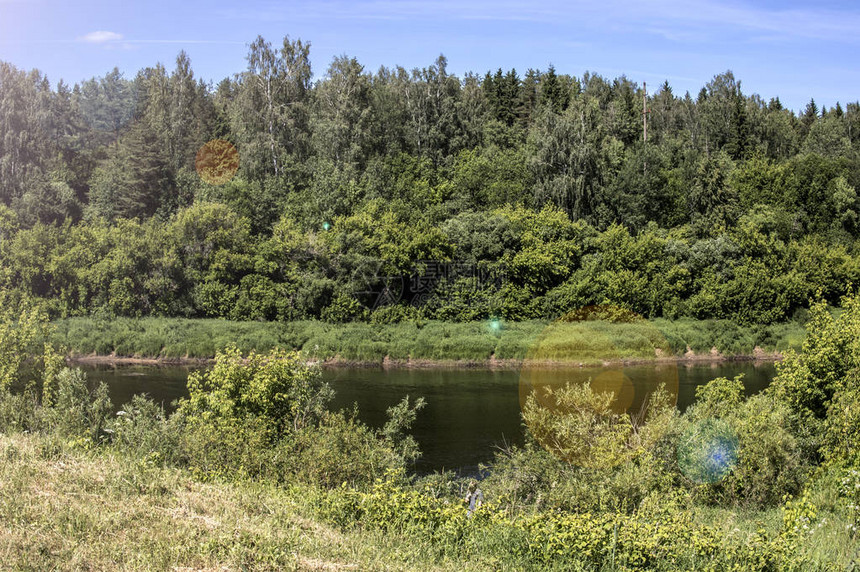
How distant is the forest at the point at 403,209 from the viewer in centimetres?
5019

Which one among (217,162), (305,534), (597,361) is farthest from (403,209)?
(305,534)

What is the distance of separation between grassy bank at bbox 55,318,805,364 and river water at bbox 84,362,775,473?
1.67 m

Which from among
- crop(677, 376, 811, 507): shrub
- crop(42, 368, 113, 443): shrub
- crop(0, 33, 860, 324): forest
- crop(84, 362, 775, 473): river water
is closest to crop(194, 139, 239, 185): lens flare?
crop(0, 33, 860, 324): forest

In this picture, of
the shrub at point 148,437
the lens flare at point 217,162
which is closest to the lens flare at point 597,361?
the shrub at point 148,437

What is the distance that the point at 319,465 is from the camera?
49.9ft

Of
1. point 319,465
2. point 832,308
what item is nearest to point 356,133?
point 832,308

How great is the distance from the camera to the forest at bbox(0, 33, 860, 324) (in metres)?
50.2

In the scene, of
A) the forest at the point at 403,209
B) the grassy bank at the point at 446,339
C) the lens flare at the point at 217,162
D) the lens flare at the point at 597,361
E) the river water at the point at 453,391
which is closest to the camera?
the river water at the point at 453,391

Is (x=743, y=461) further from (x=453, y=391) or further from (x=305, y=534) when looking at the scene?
(x=453, y=391)

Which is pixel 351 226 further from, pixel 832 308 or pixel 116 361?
pixel 832 308

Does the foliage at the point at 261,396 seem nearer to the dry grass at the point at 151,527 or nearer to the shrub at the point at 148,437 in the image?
the shrub at the point at 148,437

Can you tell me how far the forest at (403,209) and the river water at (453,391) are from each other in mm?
7046

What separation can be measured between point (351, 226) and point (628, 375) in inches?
851

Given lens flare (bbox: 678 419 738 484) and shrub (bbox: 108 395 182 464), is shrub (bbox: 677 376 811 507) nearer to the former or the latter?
lens flare (bbox: 678 419 738 484)
